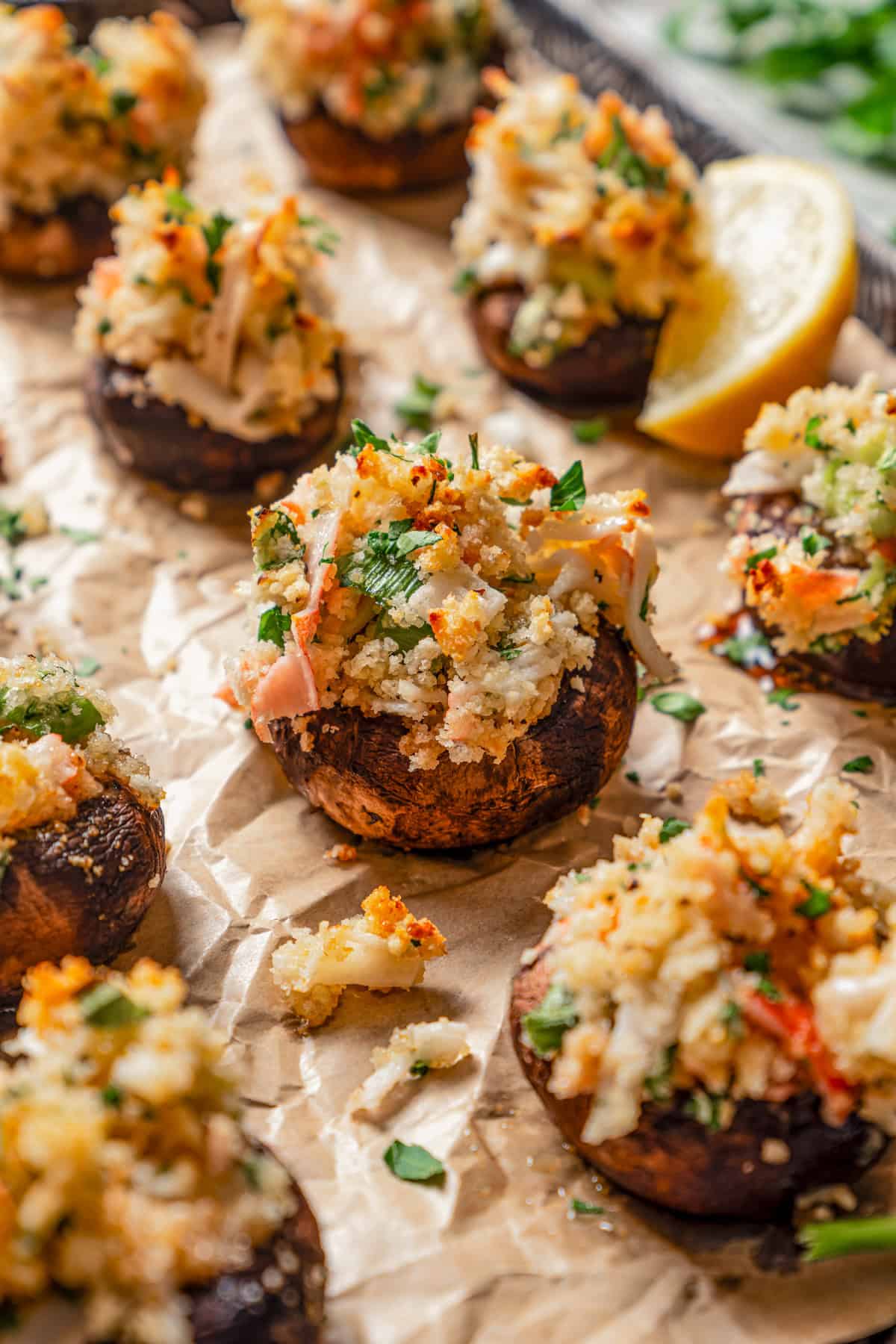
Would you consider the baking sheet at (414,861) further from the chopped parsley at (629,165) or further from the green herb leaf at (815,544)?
the chopped parsley at (629,165)

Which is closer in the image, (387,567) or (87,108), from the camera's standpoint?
(387,567)

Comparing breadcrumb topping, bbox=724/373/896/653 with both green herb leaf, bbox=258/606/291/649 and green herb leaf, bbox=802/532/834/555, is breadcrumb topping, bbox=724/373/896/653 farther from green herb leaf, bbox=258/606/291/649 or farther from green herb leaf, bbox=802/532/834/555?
green herb leaf, bbox=258/606/291/649

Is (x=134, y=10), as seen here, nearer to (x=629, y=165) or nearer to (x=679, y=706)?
(x=629, y=165)

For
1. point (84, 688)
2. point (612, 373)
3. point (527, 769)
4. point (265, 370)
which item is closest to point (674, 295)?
point (612, 373)

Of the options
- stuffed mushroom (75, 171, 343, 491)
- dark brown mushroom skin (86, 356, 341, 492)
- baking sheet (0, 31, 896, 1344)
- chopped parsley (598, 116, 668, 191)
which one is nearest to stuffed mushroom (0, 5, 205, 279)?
baking sheet (0, 31, 896, 1344)

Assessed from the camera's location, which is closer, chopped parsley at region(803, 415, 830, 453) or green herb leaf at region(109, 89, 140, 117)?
chopped parsley at region(803, 415, 830, 453)

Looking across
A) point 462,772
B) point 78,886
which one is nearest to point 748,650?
point 462,772

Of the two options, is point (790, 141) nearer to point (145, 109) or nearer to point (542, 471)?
point (145, 109)
